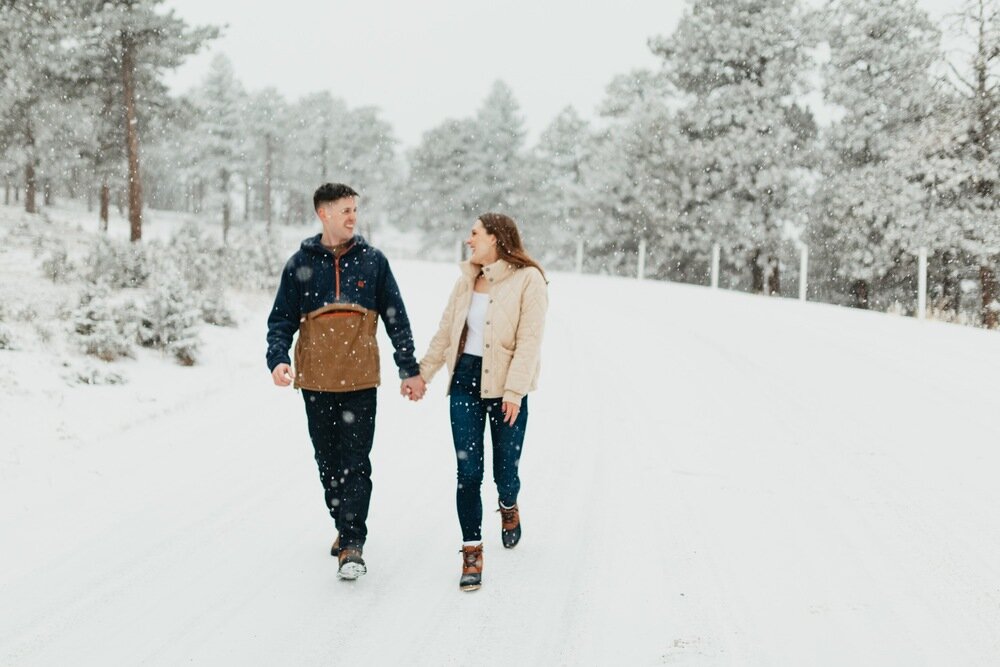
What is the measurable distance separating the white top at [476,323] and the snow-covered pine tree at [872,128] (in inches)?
920

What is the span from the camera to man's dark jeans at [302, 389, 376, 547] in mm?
4246

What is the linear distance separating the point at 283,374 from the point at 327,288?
51cm

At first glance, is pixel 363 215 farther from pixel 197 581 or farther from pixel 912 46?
pixel 197 581

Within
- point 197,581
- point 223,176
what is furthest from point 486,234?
point 223,176

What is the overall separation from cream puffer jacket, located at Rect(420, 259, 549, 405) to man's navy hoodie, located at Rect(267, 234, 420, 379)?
0.33 meters

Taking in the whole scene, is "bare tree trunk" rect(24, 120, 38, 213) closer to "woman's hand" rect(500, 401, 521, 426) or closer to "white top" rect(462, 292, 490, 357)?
"white top" rect(462, 292, 490, 357)

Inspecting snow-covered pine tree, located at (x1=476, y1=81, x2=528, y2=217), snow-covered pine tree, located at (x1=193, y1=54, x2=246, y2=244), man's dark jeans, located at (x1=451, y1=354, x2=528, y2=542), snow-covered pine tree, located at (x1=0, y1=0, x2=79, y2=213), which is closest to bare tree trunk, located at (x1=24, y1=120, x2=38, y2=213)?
snow-covered pine tree, located at (x1=0, y1=0, x2=79, y2=213)

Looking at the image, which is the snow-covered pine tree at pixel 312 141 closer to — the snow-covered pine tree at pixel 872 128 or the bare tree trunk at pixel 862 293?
the snow-covered pine tree at pixel 872 128

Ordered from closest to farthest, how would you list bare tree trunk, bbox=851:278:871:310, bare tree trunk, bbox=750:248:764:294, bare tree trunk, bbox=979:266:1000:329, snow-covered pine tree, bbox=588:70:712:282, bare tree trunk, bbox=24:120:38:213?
bare tree trunk, bbox=979:266:1000:329 < bare tree trunk, bbox=851:278:871:310 < bare tree trunk, bbox=750:248:764:294 < snow-covered pine tree, bbox=588:70:712:282 < bare tree trunk, bbox=24:120:38:213

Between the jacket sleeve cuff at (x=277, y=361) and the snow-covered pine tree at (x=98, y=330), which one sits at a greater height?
the jacket sleeve cuff at (x=277, y=361)

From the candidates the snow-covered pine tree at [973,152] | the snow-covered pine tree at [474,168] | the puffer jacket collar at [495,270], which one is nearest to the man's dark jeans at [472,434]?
the puffer jacket collar at [495,270]

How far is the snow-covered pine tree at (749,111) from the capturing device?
92.6 feet

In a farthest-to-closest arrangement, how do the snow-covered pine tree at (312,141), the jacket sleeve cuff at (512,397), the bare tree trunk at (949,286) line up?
the snow-covered pine tree at (312,141), the bare tree trunk at (949,286), the jacket sleeve cuff at (512,397)

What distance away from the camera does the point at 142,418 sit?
7.81 metres
